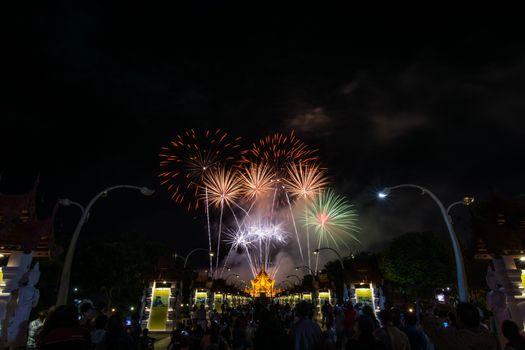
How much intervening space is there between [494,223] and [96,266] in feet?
159

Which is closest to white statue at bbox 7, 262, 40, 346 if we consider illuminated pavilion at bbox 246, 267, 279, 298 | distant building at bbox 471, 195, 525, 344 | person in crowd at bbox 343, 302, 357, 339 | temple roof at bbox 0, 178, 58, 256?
temple roof at bbox 0, 178, 58, 256

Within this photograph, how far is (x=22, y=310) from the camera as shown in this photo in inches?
643

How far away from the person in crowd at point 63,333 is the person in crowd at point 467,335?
5659 millimetres

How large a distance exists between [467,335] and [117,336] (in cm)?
657

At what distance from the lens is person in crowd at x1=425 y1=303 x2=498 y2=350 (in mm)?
5016

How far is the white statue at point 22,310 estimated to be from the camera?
51.7 feet

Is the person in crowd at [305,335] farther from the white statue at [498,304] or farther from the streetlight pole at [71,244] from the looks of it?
the white statue at [498,304]

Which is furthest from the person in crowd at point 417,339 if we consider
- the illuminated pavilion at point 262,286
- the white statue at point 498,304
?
the illuminated pavilion at point 262,286

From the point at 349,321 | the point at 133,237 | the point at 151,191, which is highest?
the point at 133,237

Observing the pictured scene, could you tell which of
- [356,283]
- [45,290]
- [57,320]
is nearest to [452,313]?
[57,320]

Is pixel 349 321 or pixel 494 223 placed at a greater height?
pixel 494 223

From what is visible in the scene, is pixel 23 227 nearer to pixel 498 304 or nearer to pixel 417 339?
pixel 417 339

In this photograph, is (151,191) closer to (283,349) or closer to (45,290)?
(283,349)

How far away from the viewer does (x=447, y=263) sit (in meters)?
53.5
